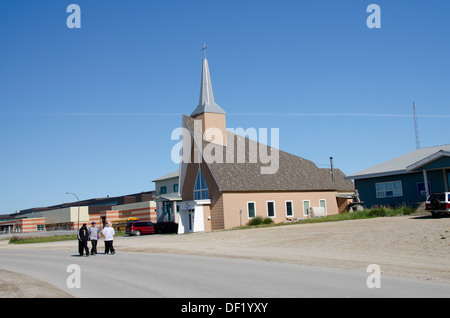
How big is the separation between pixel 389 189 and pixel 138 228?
23.7 metres

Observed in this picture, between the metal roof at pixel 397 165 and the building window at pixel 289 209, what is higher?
the metal roof at pixel 397 165

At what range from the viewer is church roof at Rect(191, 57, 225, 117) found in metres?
45.8

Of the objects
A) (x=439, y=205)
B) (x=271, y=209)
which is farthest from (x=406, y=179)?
(x=271, y=209)

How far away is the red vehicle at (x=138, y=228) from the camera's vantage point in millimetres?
44562

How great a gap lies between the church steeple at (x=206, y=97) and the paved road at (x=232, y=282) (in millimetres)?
31420

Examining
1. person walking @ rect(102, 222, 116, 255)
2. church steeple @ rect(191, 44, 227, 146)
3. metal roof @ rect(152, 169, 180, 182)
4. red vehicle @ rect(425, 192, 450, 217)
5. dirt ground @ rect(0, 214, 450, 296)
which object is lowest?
dirt ground @ rect(0, 214, 450, 296)

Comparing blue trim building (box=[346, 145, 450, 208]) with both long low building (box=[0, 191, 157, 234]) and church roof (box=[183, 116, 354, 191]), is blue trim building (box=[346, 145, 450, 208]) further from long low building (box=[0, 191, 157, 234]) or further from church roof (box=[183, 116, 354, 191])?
long low building (box=[0, 191, 157, 234])

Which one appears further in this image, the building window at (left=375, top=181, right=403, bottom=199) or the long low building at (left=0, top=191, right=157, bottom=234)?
the long low building at (left=0, top=191, right=157, bottom=234)

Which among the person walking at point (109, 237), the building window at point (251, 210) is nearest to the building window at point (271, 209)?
the building window at point (251, 210)

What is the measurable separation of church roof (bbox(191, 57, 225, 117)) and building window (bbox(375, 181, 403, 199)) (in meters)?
17.5

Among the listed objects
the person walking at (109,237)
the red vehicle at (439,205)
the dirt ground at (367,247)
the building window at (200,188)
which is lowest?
the dirt ground at (367,247)

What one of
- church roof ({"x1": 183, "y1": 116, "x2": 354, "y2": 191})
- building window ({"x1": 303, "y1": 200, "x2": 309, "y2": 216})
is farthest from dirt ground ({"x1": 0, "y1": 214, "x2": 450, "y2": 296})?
building window ({"x1": 303, "y1": 200, "x2": 309, "y2": 216})

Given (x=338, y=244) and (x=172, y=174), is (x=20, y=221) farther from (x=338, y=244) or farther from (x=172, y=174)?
(x=338, y=244)

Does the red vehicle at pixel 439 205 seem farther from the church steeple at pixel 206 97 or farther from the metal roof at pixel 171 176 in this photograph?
the metal roof at pixel 171 176
